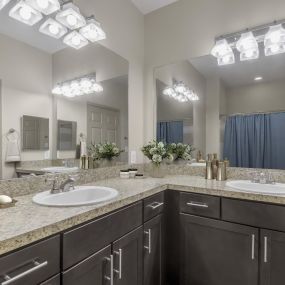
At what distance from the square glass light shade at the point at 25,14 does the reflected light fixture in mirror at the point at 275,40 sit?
1.75 meters

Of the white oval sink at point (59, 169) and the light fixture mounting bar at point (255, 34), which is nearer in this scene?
the white oval sink at point (59, 169)

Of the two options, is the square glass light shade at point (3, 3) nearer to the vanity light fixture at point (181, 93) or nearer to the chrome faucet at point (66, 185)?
the chrome faucet at point (66, 185)

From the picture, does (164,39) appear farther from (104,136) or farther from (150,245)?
(150,245)

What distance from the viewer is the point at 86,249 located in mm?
1038

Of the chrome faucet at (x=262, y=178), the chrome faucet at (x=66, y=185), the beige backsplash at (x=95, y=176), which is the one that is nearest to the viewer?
the beige backsplash at (x=95, y=176)

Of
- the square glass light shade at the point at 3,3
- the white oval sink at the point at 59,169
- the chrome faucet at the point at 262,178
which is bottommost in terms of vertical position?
the chrome faucet at the point at 262,178

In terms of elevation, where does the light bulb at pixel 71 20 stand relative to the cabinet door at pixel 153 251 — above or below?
above

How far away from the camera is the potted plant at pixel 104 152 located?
1959 mm

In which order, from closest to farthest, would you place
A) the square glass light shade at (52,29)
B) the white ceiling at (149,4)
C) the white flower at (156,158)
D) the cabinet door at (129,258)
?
the cabinet door at (129,258) → the square glass light shade at (52,29) → the white flower at (156,158) → the white ceiling at (149,4)

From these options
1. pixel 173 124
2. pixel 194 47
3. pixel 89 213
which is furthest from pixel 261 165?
pixel 89 213

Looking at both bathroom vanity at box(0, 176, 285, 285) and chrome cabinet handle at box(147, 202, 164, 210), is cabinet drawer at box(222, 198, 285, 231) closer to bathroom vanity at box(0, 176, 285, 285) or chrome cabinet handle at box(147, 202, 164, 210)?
bathroom vanity at box(0, 176, 285, 285)

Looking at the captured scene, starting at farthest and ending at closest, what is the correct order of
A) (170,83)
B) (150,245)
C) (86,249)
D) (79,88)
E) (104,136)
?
(170,83) → (104,136) → (79,88) → (150,245) → (86,249)

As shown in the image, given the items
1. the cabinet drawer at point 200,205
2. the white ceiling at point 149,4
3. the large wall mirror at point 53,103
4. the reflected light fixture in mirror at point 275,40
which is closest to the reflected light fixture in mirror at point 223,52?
the reflected light fixture in mirror at point 275,40

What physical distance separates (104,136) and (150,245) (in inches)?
39.3
